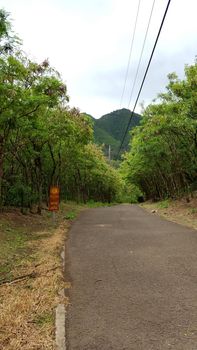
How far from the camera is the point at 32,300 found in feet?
17.0

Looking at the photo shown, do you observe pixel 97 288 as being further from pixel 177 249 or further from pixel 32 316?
pixel 177 249

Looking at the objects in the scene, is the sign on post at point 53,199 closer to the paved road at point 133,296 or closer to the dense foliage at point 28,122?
the dense foliage at point 28,122

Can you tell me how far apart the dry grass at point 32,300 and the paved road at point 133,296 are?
293 mm

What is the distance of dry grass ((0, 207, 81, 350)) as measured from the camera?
3.97 meters

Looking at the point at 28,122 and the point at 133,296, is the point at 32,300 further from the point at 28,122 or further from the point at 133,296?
the point at 28,122

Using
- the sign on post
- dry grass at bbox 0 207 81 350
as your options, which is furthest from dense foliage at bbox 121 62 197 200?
dry grass at bbox 0 207 81 350

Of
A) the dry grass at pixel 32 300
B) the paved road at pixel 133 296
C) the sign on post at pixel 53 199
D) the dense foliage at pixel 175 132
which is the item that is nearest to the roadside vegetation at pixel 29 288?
the dry grass at pixel 32 300

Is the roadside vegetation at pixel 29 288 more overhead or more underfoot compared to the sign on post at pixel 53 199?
more underfoot

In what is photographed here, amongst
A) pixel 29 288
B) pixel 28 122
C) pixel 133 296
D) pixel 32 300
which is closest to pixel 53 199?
pixel 28 122

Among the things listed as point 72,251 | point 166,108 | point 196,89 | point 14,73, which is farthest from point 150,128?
Answer: point 72,251

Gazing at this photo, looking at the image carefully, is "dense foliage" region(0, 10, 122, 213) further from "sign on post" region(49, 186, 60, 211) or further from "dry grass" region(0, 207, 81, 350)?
"dry grass" region(0, 207, 81, 350)

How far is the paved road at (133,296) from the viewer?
12.9ft

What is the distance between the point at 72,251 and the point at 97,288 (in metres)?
3.31

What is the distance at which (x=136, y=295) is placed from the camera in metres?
5.39
